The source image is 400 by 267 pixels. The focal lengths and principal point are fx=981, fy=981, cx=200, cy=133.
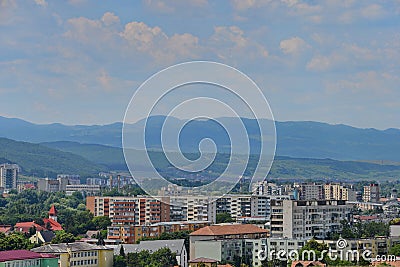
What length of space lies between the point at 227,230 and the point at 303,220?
71.2 inches

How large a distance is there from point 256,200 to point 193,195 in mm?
4228

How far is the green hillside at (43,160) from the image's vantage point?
5386 cm

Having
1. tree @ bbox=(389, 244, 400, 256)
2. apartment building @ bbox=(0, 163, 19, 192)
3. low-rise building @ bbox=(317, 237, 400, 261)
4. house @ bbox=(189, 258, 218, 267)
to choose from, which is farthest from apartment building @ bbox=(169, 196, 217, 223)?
apartment building @ bbox=(0, 163, 19, 192)

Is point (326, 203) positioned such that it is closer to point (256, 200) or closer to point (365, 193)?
point (256, 200)

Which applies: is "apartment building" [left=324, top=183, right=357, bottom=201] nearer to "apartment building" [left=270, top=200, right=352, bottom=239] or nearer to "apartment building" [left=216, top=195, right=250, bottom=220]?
"apartment building" [left=216, top=195, right=250, bottom=220]

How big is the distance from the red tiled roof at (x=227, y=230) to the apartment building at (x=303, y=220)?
1.38ft

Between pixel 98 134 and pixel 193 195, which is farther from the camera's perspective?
pixel 98 134

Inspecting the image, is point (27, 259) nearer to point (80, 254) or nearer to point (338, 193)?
point (80, 254)

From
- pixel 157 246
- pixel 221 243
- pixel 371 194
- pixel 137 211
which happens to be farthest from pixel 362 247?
pixel 371 194

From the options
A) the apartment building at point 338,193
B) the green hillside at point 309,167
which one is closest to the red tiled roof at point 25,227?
the apartment building at point 338,193

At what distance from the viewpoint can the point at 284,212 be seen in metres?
13.6

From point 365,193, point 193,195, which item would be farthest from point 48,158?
point 193,195

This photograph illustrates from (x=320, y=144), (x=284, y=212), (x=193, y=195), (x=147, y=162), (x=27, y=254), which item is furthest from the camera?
(x=320, y=144)

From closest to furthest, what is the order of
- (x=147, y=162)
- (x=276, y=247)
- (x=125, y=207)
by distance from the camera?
(x=276, y=247) → (x=147, y=162) → (x=125, y=207)
